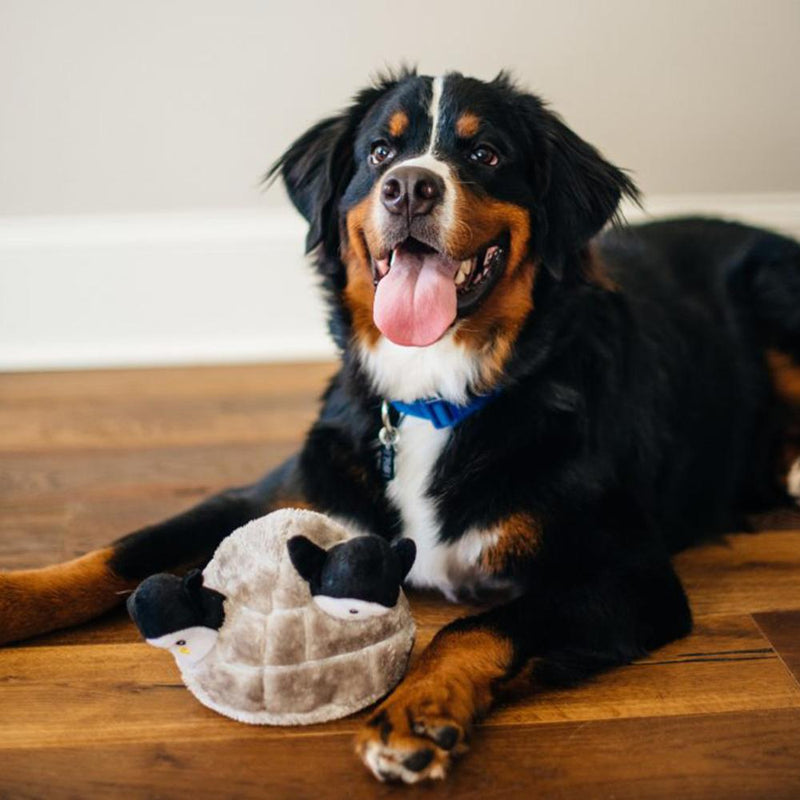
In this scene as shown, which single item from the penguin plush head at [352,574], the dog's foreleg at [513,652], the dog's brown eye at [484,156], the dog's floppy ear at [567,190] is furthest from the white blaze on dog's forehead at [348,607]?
the dog's brown eye at [484,156]

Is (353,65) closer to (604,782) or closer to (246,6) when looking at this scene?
(246,6)

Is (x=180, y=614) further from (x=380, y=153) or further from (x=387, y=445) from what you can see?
(x=380, y=153)

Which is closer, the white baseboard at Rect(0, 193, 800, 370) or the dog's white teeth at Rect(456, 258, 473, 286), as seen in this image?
the dog's white teeth at Rect(456, 258, 473, 286)

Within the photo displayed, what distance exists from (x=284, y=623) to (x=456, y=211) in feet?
2.55

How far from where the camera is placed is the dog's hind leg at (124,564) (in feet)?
6.56


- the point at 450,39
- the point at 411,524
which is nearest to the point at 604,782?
the point at 411,524

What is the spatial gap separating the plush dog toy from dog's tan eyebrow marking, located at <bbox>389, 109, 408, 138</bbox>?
2.59 ft

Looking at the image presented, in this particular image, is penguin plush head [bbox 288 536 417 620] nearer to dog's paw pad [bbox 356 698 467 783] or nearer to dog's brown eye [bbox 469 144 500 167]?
dog's paw pad [bbox 356 698 467 783]

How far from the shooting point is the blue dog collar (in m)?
2.12

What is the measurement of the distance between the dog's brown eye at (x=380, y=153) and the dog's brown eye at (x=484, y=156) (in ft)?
0.54

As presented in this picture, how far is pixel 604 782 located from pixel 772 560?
3.02 ft

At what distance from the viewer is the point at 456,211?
6.47 ft

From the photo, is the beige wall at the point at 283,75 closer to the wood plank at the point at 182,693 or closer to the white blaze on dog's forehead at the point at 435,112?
the white blaze on dog's forehead at the point at 435,112

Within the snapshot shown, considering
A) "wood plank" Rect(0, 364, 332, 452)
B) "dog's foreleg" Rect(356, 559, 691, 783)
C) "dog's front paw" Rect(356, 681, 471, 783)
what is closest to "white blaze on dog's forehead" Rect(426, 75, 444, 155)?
"dog's foreleg" Rect(356, 559, 691, 783)
